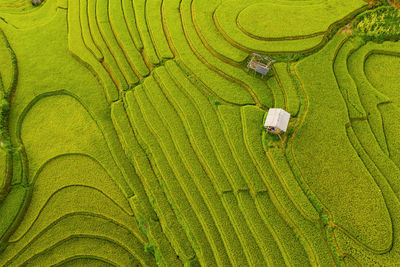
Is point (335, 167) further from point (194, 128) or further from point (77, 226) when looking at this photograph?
point (77, 226)

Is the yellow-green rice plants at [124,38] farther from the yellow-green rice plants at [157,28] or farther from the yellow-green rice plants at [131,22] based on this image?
the yellow-green rice plants at [157,28]

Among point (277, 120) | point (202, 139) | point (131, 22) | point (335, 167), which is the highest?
point (131, 22)

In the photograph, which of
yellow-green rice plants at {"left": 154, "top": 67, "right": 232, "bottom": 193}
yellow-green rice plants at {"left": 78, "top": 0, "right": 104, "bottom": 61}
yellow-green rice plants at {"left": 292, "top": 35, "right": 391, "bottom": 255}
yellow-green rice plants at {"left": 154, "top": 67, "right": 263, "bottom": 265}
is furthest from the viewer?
yellow-green rice plants at {"left": 78, "top": 0, "right": 104, "bottom": 61}

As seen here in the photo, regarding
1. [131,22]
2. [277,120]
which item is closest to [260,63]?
[277,120]

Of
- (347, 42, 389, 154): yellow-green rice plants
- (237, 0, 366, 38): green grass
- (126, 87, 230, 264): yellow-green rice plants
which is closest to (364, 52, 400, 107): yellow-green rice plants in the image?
(347, 42, 389, 154): yellow-green rice plants

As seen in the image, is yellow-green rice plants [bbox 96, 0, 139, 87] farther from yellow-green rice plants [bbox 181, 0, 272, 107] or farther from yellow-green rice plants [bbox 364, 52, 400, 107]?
yellow-green rice plants [bbox 364, 52, 400, 107]

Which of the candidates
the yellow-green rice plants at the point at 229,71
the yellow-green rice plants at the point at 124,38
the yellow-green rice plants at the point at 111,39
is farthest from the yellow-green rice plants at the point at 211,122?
the yellow-green rice plants at the point at 111,39

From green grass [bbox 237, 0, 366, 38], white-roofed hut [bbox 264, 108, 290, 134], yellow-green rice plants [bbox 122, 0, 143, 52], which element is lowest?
white-roofed hut [bbox 264, 108, 290, 134]
